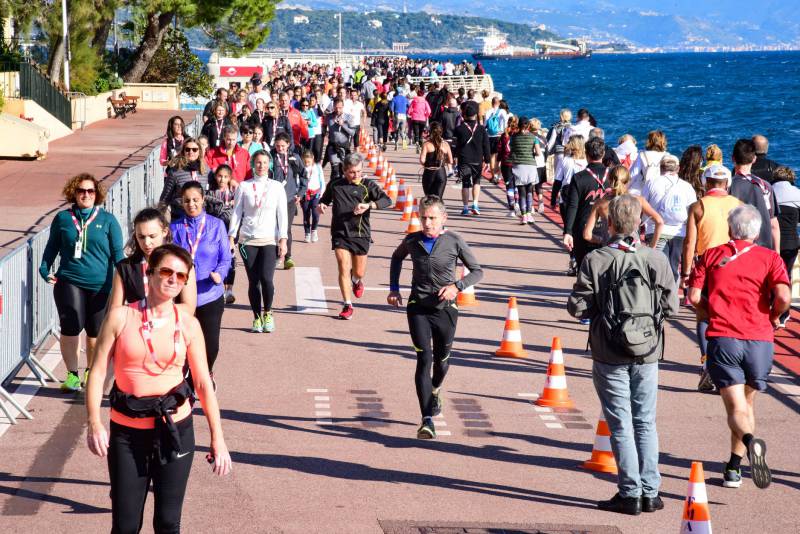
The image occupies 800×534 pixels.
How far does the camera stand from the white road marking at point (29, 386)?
960 cm

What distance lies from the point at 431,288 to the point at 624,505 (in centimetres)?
236

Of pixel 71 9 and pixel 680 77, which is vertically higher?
pixel 71 9

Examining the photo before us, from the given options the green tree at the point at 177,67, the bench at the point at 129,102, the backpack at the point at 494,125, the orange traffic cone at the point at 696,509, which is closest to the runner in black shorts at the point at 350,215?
the orange traffic cone at the point at 696,509

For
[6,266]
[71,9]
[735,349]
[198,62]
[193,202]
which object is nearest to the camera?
[735,349]

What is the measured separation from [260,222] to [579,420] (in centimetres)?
407

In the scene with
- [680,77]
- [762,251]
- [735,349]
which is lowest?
[680,77]

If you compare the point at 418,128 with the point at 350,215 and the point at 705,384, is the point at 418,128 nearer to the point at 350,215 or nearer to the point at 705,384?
the point at 350,215

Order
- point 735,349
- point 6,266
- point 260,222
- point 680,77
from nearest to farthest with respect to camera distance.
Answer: point 735,349
point 6,266
point 260,222
point 680,77

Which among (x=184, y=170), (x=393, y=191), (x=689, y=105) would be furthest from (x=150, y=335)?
(x=689, y=105)

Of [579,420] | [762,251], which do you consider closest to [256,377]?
[579,420]

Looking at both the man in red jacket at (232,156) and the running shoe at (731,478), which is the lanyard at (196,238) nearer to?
the running shoe at (731,478)

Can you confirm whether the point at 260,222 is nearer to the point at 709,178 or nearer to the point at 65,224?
the point at 65,224

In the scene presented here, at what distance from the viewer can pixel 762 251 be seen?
8195 mm

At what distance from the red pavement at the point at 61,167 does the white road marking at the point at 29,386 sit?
1884 mm
